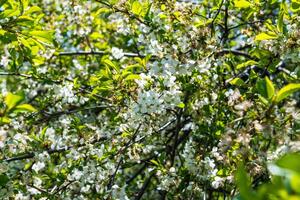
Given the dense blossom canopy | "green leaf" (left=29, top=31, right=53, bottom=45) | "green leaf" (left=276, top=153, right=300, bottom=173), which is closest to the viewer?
"green leaf" (left=276, top=153, right=300, bottom=173)

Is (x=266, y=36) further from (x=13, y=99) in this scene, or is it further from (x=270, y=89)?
(x=13, y=99)

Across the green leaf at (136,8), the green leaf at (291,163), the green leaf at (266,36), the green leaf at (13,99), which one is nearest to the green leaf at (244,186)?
the green leaf at (291,163)

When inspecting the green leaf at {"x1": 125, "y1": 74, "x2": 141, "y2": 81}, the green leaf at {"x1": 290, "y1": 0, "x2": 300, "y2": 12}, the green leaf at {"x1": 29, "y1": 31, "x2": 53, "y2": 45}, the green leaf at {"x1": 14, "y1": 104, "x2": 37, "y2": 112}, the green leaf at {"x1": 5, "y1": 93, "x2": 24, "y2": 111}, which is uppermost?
the green leaf at {"x1": 290, "y1": 0, "x2": 300, "y2": 12}

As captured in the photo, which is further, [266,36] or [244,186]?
[266,36]

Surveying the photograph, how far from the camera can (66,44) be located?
6.03 meters

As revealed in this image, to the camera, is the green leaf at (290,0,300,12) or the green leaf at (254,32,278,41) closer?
the green leaf at (254,32,278,41)

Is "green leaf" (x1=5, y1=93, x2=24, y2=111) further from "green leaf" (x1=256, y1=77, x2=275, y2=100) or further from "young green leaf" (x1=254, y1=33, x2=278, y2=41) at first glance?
"young green leaf" (x1=254, y1=33, x2=278, y2=41)

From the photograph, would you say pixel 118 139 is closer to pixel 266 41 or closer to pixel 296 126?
pixel 266 41

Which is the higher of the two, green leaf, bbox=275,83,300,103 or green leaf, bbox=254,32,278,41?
green leaf, bbox=254,32,278,41

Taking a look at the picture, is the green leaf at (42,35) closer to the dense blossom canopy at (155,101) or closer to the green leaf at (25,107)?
the dense blossom canopy at (155,101)

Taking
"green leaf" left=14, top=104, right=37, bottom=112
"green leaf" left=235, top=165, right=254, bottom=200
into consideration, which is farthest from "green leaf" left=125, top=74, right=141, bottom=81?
"green leaf" left=235, top=165, right=254, bottom=200

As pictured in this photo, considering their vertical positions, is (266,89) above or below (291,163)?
above

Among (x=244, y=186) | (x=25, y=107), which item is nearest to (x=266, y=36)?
(x=25, y=107)

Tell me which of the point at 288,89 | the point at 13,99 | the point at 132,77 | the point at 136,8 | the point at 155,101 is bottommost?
the point at 13,99
